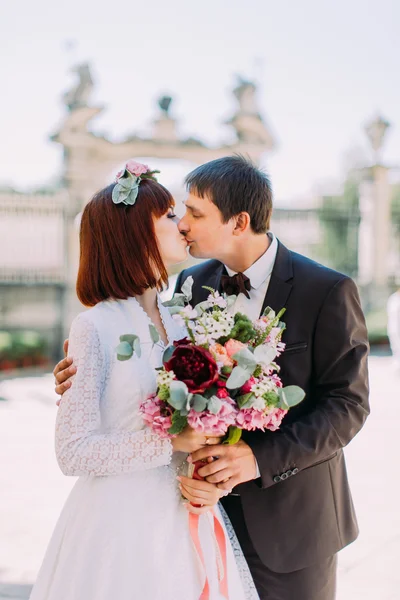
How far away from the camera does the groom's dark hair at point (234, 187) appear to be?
259 centimetres

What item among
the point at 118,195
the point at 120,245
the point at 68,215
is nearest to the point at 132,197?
the point at 118,195

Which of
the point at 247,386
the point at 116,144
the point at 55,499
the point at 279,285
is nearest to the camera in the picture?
the point at 247,386

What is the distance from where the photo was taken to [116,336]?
2.18 metres

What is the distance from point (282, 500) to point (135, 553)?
0.58 metres

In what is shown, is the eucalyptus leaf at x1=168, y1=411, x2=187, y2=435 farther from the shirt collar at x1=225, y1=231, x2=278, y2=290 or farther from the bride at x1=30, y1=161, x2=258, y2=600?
the shirt collar at x1=225, y1=231, x2=278, y2=290

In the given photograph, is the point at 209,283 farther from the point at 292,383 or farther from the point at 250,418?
the point at 250,418

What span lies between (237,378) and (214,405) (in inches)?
3.8

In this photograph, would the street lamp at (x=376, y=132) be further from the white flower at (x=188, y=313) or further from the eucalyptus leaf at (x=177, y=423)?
the eucalyptus leaf at (x=177, y=423)

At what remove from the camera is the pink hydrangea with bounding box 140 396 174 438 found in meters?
1.93

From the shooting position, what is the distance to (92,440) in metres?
2.05

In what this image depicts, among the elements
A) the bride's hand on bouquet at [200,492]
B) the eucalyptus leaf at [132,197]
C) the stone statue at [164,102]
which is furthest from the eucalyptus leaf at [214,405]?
the stone statue at [164,102]

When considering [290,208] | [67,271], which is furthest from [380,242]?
[67,271]

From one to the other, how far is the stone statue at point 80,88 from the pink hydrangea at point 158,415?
13794 mm

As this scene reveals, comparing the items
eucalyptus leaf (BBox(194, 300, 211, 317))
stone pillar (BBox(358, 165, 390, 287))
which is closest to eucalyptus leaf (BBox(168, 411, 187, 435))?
eucalyptus leaf (BBox(194, 300, 211, 317))
